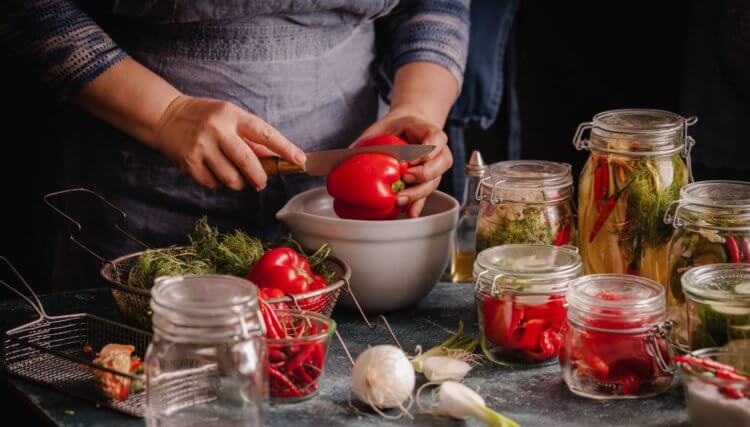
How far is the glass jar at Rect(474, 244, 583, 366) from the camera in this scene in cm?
131

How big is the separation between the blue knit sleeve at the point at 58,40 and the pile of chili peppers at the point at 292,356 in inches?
25.0

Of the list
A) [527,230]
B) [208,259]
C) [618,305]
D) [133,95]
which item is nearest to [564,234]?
[527,230]

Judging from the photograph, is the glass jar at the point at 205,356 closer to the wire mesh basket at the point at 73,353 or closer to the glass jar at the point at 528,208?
the wire mesh basket at the point at 73,353

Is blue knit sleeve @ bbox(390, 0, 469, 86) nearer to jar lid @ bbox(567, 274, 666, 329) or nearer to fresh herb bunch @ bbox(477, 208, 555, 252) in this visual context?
fresh herb bunch @ bbox(477, 208, 555, 252)

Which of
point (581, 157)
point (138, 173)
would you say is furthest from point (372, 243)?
point (581, 157)

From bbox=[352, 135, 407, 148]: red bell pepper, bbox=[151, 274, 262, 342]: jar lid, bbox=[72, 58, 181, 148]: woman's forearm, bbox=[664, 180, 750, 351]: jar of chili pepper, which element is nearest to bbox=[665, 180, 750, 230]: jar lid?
bbox=[664, 180, 750, 351]: jar of chili pepper

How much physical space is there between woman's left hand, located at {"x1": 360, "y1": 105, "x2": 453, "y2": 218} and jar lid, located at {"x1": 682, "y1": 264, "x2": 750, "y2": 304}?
1.61ft

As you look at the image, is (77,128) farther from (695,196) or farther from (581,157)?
(581,157)

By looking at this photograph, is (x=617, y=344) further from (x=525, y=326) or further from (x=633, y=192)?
(x=633, y=192)

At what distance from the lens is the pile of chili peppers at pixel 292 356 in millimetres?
1211

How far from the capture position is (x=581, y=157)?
2.99 m

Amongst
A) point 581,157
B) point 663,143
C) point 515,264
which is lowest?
point 581,157

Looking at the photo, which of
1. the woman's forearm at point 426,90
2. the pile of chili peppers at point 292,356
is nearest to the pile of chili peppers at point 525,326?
the pile of chili peppers at point 292,356

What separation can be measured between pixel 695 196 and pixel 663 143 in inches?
4.4
